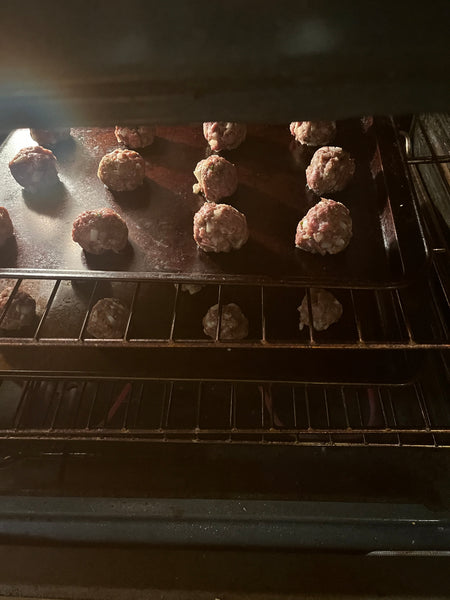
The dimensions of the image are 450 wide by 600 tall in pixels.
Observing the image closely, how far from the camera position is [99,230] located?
1.75 metres

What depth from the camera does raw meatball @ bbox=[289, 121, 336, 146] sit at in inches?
84.2

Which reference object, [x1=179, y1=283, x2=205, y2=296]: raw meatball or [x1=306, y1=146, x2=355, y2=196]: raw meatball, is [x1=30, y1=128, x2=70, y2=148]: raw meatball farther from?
[x1=306, y1=146, x2=355, y2=196]: raw meatball

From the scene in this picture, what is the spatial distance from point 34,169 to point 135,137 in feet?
1.75

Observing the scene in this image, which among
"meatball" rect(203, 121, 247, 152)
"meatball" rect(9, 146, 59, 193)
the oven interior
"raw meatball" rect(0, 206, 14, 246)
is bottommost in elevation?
the oven interior

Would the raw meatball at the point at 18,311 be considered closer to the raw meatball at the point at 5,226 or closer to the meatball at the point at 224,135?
the raw meatball at the point at 5,226

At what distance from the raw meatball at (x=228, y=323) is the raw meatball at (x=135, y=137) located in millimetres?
1049

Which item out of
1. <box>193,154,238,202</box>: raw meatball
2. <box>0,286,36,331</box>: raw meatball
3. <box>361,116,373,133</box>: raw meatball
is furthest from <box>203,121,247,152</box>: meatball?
<box>0,286,36,331</box>: raw meatball

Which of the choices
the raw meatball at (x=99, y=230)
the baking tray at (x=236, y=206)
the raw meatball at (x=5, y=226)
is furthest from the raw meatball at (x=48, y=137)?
the raw meatball at (x=99, y=230)

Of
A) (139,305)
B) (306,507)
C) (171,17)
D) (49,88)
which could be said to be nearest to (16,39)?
(49,88)

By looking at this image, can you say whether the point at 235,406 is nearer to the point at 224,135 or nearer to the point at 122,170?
the point at 122,170

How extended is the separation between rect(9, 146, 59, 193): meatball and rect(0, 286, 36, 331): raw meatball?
2.01 feet

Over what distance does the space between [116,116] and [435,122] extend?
2.37 m

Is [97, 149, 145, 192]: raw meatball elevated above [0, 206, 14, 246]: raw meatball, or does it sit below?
above

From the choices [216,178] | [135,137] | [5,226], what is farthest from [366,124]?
[5,226]
